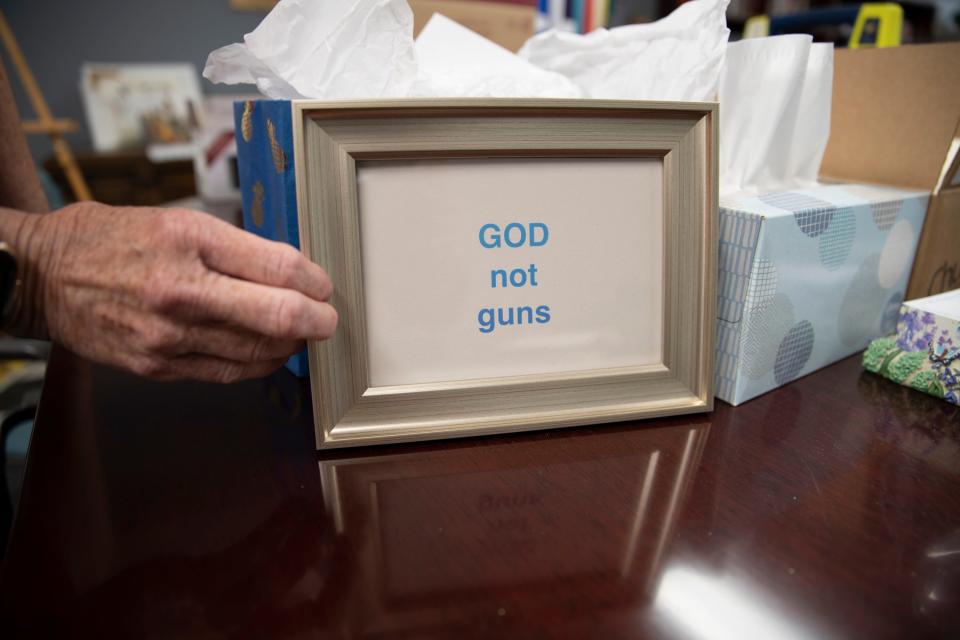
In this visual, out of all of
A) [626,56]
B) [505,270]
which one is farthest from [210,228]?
[626,56]

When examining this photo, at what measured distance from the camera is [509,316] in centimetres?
50

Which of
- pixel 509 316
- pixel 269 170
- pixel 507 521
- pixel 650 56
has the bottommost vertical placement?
pixel 507 521

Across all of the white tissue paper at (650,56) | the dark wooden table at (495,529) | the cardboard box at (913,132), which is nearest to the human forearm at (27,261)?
the dark wooden table at (495,529)

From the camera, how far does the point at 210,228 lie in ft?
1.25

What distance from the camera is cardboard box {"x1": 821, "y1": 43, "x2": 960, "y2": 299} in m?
→ 0.70

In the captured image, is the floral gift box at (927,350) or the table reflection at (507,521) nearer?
the table reflection at (507,521)

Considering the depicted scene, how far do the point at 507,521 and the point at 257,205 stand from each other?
1.48 feet

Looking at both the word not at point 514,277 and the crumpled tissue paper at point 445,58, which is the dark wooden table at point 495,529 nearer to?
the word not at point 514,277

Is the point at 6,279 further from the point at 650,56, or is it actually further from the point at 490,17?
the point at 490,17

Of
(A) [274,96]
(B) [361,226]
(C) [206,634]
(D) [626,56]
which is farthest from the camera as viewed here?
(D) [626,56]

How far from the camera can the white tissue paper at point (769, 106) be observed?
62 cm

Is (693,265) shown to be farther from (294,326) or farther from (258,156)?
(258,156)

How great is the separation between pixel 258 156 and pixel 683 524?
1.73 feet

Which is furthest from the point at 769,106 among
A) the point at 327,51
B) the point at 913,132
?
the point at 327,51
